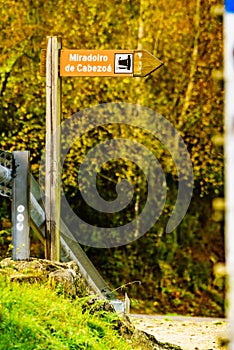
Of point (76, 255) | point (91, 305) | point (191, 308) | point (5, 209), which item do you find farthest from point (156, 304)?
point (91, 305)

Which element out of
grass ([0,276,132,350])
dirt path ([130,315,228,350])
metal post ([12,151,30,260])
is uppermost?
metal post ([12,151,30,260])

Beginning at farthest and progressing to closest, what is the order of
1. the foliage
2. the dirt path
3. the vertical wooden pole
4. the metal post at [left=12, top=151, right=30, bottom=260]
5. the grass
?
the foliage → the dirt path → the vertical wooden pole → the metal post at [left=12, top=151, right=30, bottom=260] → the grass

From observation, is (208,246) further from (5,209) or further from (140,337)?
(140,337)

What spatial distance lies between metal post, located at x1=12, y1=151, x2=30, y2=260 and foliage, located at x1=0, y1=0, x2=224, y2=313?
4592 millimetres

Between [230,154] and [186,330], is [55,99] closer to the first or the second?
[186,330]

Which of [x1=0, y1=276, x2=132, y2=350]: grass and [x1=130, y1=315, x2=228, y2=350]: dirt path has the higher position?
[x1=0, y1=276, x2=132, y2=350]: grass

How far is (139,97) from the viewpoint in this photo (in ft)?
36.0

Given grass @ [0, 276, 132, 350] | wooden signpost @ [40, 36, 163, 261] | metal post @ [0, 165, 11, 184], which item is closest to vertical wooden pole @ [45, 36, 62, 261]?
wooden signpost @ [40, 36, 163, 261]

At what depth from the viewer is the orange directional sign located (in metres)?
5.66

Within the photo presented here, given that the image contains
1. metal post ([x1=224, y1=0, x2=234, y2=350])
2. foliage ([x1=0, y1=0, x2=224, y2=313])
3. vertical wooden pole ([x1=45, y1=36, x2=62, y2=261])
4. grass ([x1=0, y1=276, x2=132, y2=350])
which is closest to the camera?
metal post ([x1=224, y1=0, x2=234, y2=350])

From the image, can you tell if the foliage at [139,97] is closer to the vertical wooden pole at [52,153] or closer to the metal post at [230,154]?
the vertical wooden pole at [52,153]

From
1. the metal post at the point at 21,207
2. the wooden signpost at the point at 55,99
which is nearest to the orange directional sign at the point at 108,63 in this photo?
the wooden signpost at the point at 55,99

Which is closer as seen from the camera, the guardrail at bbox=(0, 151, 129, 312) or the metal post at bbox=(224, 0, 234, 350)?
the metal post at bbox=(224, 0, 234, 350)

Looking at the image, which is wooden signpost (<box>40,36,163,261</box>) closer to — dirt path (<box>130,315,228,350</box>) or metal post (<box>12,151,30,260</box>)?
metal post (<box>12,151,30,260</box>)
